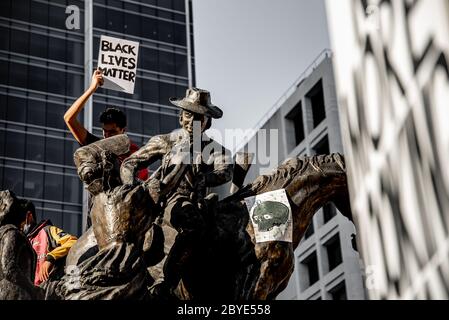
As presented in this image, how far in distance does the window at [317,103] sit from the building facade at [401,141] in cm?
5084

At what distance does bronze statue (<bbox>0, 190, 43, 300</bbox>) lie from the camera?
7102 mm

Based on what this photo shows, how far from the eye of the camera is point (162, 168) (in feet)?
26.2

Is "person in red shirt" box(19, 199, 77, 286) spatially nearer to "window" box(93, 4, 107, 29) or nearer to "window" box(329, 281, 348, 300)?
"window" box(329, 281, 348, 300)

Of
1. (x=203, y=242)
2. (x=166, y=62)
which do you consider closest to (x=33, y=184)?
(x=166, y=62)

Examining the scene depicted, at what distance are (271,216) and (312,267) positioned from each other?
144ft

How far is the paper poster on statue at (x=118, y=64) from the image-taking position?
9.46 metres

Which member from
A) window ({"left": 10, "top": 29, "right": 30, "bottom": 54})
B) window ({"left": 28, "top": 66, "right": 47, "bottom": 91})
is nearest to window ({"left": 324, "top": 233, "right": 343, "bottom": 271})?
window ({"left": 28, "top": 66, "right": 47, "bottom": 91})

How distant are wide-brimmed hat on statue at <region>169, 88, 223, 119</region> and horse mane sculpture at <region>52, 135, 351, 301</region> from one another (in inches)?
22.8

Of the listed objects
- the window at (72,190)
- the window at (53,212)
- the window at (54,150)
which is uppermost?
the window at (54,150)

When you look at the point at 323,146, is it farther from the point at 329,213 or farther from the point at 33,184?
the point at 33,184

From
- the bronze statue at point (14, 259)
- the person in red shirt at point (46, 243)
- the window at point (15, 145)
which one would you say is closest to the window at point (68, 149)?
the window at point (15, 145)

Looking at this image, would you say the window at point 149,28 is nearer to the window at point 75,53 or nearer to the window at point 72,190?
the window at point 75,53
